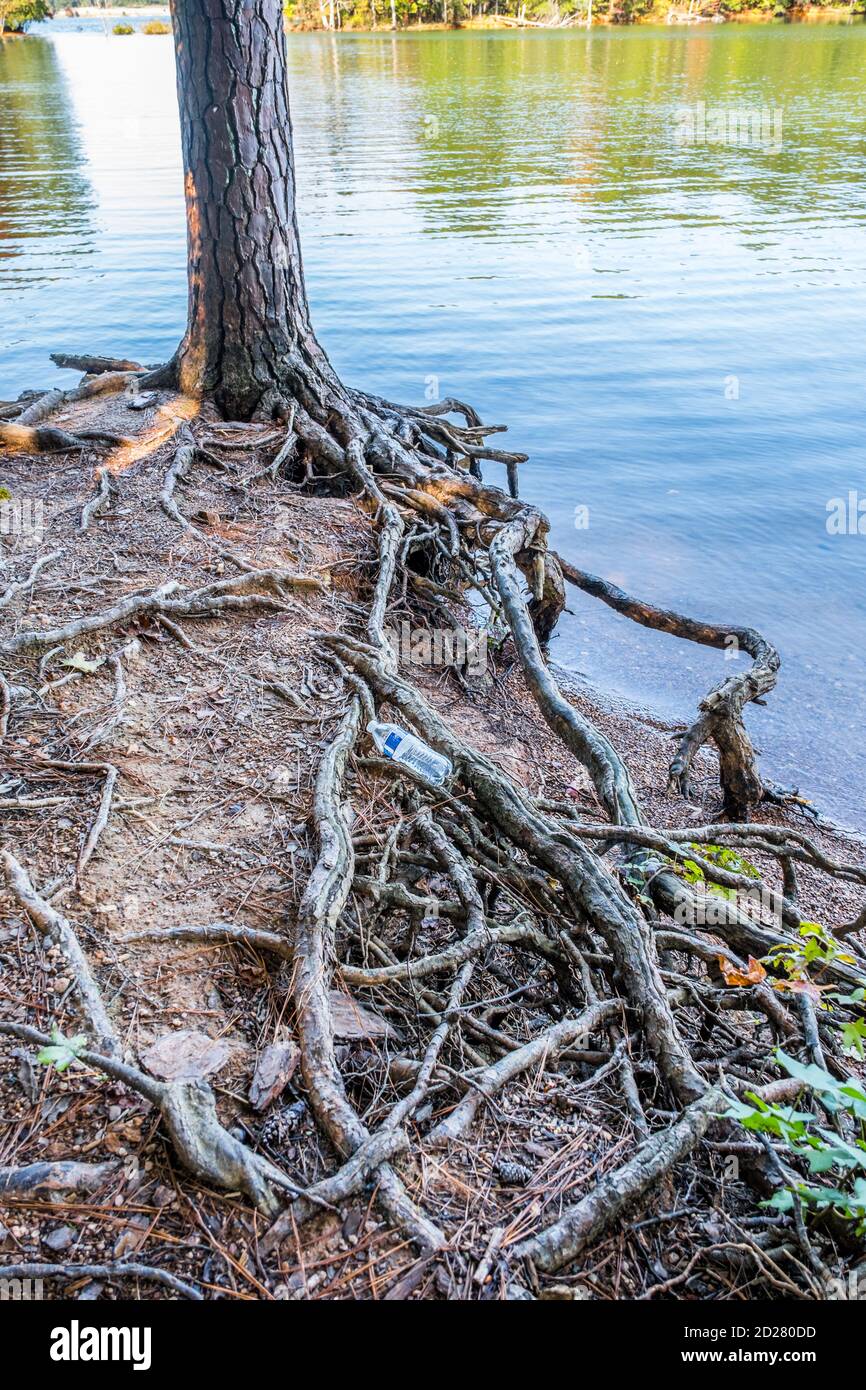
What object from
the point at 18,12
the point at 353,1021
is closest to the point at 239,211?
the point at 353,1021

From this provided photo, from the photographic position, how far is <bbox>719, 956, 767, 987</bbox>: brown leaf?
270 cm

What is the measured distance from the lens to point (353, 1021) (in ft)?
7.95

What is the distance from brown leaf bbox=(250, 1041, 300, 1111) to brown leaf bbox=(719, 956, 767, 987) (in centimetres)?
140

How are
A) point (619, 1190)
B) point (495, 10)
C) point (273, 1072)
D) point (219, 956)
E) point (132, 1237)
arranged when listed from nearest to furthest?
point (132, 1237) → point (619, 1190) → point (273, 1072) → point (219, 956) → point (495, 10)

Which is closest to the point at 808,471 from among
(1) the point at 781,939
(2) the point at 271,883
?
(1) the point at 781,939

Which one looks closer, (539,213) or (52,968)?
(52,968)

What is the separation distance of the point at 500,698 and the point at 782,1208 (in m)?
3.95

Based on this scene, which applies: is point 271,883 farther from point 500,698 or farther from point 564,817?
point 500,698

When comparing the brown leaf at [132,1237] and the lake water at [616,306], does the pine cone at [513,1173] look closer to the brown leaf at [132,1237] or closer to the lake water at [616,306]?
the brown leaf at [132,1237]

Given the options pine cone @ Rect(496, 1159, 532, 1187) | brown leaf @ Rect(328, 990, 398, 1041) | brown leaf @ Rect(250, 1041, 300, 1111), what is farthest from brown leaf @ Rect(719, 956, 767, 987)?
brown leaf @ Rect(250, 1041, 300, 1111)

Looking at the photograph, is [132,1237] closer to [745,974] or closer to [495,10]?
[745,974]

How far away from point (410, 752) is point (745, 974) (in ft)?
4.91
